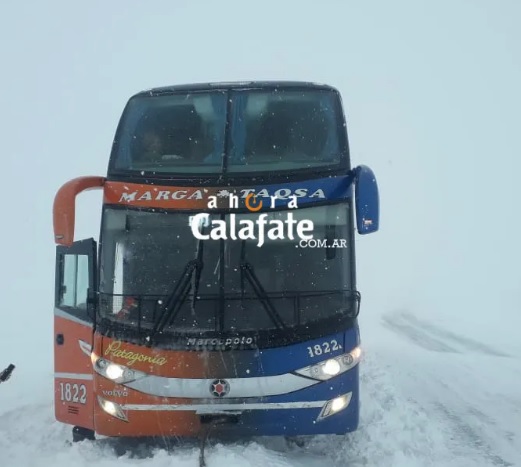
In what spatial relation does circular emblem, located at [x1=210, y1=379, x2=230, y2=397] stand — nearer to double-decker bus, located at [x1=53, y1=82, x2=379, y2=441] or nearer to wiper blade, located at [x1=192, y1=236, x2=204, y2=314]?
double-decker bus, located at [x1=53, y1=82, x2=379, y2=441]

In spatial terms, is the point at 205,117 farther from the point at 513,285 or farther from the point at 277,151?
the point at 513,285

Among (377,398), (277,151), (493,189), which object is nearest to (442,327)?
(377,398)

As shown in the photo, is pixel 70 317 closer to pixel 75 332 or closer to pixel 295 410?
pixel 75 332

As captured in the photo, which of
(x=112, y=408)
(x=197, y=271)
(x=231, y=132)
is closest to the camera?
(x=197, y=271)

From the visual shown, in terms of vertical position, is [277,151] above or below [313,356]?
above

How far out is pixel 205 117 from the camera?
8328 millimetres

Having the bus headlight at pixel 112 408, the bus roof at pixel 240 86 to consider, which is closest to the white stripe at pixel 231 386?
the bus headlight at pixel 112 408

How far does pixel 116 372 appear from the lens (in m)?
7.40

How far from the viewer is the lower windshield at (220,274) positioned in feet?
24.1

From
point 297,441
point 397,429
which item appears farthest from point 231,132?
point 397,429

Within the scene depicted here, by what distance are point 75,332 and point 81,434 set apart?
1.06m

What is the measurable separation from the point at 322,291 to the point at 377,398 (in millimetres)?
2820

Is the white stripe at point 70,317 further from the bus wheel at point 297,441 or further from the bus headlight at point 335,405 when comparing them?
the bus headlight at point 335,405

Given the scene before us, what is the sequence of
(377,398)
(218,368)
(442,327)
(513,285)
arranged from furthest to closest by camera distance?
(513,285) → (442,327) → (377,398) → (218,368)
